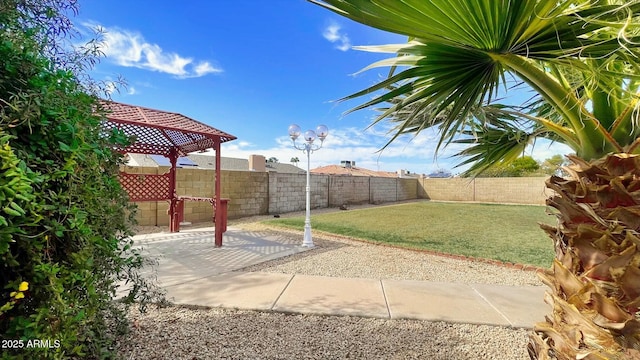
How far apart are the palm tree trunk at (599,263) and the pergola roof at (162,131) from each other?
5.92 meters

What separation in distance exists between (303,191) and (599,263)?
14.0m

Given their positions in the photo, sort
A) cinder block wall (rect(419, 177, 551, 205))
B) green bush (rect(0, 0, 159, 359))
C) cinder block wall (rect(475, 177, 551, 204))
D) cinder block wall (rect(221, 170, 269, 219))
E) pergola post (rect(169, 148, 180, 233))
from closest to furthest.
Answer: green bush (rect(0, 0, 159, 359)), pergola post (rect(169, 148, 180, 233)), cinder block wall (rect(221, 170, 269, 219)), cinder block wall (rect(475, 177, 551, 204)), cinder block wall (rect(419, 177, 551, 205))

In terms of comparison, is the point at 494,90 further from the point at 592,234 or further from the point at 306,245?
the point at 306,245

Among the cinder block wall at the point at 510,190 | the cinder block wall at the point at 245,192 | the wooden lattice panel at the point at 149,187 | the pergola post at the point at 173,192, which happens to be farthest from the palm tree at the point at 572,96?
the cinder block wall at the point at 510,190

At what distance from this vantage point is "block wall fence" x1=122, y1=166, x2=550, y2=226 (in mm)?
10156

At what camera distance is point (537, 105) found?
3.15 meters

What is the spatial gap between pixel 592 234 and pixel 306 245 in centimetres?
583

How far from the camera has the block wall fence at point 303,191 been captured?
10.2m

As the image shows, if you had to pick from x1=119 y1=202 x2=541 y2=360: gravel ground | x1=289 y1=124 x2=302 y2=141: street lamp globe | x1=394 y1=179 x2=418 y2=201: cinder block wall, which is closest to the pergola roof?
x1=289 y1=124 x2=302 y2=141: street lamp globe

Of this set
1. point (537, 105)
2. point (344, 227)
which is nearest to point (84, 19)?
point (537, 105)

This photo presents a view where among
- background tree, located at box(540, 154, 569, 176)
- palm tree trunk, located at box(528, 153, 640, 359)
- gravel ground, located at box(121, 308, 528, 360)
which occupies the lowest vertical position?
gravel ground, located at box(121, 308, 528, 360)

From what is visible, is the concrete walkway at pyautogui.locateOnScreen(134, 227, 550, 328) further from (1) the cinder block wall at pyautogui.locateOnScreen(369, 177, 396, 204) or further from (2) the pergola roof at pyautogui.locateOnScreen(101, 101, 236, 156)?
(1) the cinder block wall at pyautogui.locateOnScreen(369, 177, 396, 204)

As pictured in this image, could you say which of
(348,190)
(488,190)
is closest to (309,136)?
(348,190)

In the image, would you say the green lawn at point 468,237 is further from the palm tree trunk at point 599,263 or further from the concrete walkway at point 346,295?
the palm tree trunk at point 599,263
